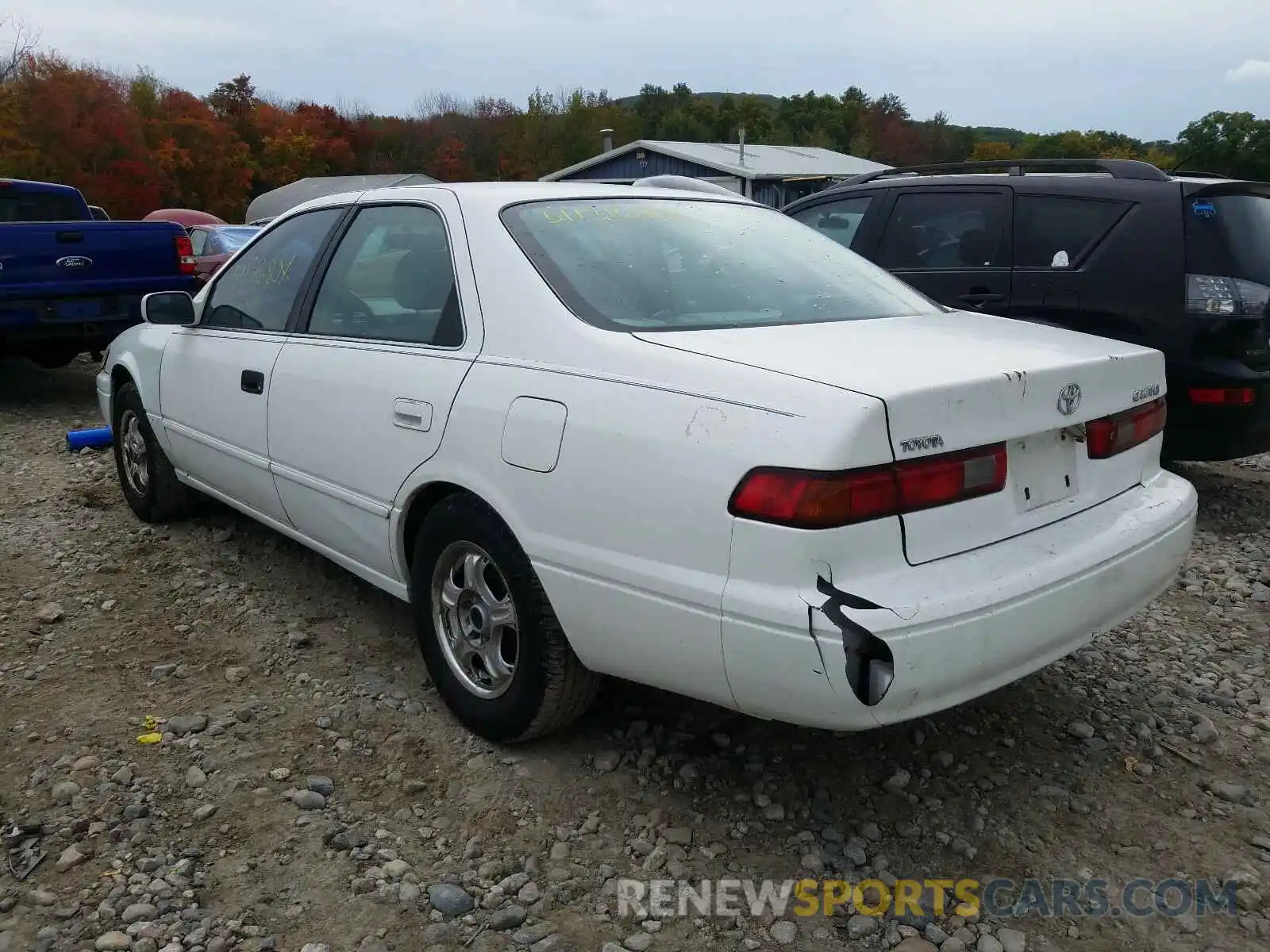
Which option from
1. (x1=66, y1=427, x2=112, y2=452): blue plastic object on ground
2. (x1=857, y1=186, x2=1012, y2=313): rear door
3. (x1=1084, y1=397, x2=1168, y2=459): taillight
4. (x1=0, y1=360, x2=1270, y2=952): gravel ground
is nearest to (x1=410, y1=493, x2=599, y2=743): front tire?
(x1=0, y1=360, x2=1270, y2=952): gravel ground

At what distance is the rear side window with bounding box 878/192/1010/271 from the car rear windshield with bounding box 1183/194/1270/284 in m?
0.92

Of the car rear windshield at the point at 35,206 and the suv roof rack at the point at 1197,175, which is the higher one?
the car rear windshield at the point at 35,206

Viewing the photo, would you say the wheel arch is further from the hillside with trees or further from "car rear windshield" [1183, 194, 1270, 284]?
the hillside with trees

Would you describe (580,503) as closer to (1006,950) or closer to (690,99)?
(1006,950)

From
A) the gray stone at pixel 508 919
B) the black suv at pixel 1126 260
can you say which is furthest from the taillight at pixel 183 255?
the gray stone at pixel 508 919

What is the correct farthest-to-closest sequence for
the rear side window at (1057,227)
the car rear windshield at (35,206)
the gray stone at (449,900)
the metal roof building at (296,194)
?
the metal roof building at (296,194) < the car rear windshield at (35,206) < the rear side window at (1057,227) < the gray stone at (449,900)

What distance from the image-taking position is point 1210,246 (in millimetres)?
4840

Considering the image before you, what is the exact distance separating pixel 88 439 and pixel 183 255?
2.24 metres

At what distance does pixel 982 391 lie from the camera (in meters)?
2.28

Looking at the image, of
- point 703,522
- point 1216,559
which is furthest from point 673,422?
point 1216,559

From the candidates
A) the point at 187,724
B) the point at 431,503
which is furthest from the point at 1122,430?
the point at 187,724

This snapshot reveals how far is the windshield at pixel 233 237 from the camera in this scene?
1388 cm

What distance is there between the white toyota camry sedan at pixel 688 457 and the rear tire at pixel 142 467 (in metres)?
1.26

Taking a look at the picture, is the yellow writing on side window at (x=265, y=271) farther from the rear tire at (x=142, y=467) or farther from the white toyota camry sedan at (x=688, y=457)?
the rear tire at (x=142, y=467)
